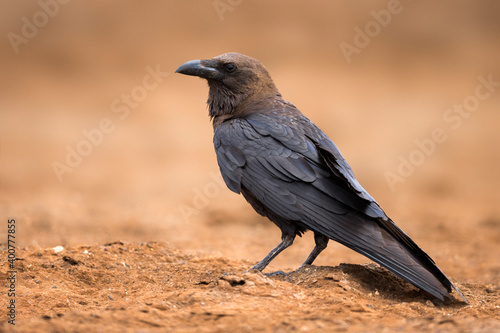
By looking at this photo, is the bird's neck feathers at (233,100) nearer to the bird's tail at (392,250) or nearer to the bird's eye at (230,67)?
the bird's eye at (230,67)

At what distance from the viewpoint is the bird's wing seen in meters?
4.62

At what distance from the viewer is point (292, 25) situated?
59.3 ft

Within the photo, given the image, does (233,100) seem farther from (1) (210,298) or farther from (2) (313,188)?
(1) (210,298)

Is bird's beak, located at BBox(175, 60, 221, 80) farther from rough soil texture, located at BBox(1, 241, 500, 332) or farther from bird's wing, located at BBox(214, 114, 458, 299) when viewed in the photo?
rough soil texture, located at BBox(1, 241, 500, 332)

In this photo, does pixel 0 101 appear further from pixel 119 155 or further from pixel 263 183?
pixel 263 183

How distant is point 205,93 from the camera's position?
18.5 meters

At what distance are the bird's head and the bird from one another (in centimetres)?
4

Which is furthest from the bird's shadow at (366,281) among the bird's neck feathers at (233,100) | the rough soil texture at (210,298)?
the bird's neck feathers at (233,100)

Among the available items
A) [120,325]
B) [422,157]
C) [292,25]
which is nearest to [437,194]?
[422,157]

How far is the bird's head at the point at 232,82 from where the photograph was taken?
5875 millimetres

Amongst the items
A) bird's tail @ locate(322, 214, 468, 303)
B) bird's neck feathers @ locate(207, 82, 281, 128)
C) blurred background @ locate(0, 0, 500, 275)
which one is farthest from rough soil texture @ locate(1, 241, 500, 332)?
blurred background @ locate(0, 0, 500, 275)

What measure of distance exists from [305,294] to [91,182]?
35.1 ft

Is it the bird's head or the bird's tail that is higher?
the bird's head

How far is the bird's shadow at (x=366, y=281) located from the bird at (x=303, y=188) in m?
0.24
